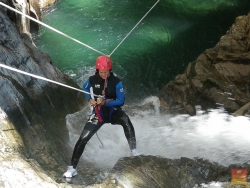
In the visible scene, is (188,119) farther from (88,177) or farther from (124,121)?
(88,177)

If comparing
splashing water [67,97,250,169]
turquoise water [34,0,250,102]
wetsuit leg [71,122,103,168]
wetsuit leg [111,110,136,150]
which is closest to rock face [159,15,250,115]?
splashing water [67,97,250,169]

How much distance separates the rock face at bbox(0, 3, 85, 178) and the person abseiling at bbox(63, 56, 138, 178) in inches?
21.3

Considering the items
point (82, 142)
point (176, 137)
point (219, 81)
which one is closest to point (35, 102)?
point (82, 142)

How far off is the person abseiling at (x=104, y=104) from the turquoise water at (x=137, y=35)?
4.46 metres

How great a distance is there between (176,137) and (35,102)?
2.73 metres

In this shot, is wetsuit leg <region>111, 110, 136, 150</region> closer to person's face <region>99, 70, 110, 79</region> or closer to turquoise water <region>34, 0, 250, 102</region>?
person's face <region>99, 70, 110, 79</region>

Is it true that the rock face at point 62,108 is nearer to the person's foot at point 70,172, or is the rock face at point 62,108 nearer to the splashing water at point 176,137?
the person's foot at point 70,172

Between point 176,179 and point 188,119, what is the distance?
9.60 feet

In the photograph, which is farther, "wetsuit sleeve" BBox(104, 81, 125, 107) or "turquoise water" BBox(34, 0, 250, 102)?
"turquoise water" BBox(34, 0, 250, 102)

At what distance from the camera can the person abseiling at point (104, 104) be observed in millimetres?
5168

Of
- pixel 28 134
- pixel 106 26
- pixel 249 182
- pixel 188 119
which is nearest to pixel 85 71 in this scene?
pixel 106 26

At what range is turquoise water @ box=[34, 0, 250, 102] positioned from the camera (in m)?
11.5

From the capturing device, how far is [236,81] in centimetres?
812

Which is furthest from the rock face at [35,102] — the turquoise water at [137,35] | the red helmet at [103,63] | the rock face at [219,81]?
the turquoise water at [137,35]
